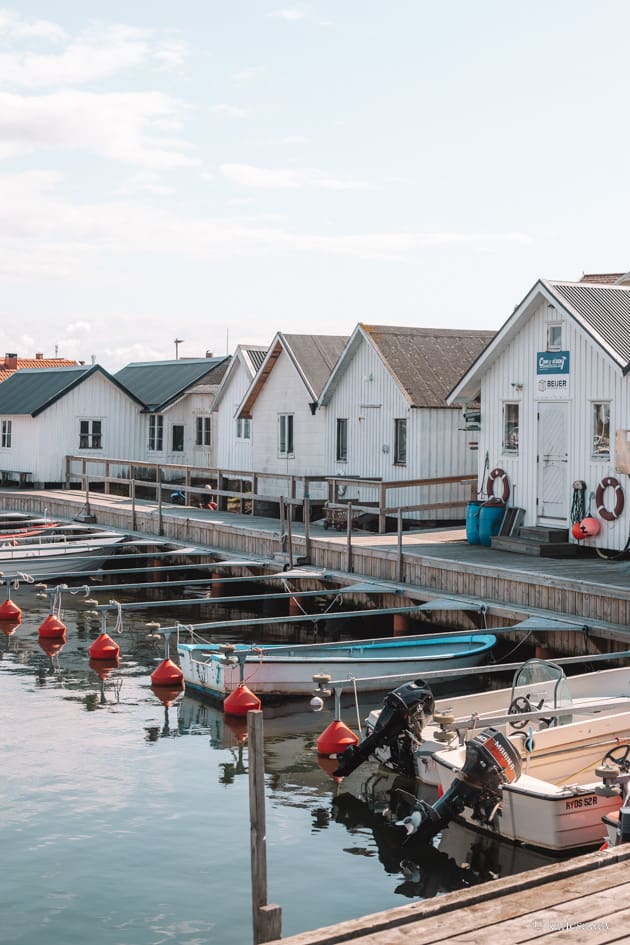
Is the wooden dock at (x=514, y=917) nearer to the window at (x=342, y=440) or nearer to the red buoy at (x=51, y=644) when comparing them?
the red buoy at (x=51, y=644)

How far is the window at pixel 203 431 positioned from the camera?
147 feet

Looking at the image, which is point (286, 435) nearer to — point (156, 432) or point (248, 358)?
point (248, 358)

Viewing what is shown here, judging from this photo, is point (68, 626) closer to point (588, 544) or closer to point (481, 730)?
point (588, 544)

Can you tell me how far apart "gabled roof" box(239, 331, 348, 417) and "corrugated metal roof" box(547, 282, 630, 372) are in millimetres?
10494

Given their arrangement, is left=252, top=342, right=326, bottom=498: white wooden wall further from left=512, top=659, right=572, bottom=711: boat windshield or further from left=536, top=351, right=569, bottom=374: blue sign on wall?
left=512, top=659, right=572, bottom=711: boat windshield

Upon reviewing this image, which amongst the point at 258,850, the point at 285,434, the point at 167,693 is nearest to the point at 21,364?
the point at 285,434

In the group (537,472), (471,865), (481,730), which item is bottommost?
(471,865)

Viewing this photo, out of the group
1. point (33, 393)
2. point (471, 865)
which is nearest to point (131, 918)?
point (471, 865)

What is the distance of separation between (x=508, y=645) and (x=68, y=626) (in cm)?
964

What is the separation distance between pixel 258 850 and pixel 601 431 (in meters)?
16.1

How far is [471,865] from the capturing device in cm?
1202

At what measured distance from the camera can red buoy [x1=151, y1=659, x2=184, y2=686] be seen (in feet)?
63.2

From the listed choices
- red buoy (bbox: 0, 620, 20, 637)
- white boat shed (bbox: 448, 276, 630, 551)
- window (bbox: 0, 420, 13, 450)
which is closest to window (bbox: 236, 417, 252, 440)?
window (bbox: 0, 420, 13, 450)

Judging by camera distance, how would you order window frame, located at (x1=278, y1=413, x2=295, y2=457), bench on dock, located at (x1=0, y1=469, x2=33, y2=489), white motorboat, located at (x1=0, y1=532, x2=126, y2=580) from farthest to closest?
bench on dock, located at (x1=0, y1=469, x2=33, y2=489) < window frame, located at (x1=278, y1=413, x2=295, y2=457) < white motorboat, located at (x1=0, y1=532, x2=126, y2=580)
